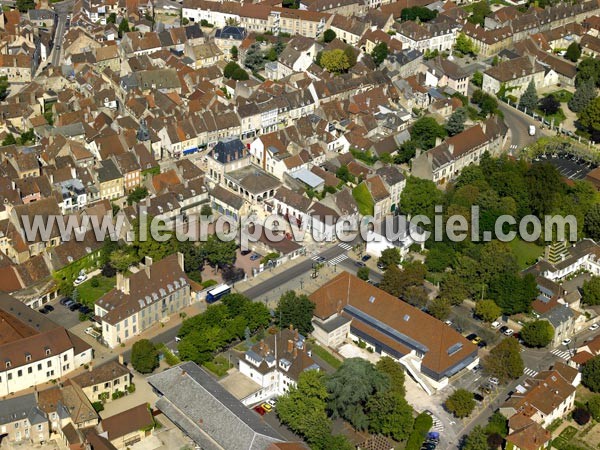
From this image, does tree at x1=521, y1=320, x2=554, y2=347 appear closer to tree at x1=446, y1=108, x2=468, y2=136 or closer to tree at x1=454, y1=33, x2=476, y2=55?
tree at x1=446, y1=108, x2=468, y2=136

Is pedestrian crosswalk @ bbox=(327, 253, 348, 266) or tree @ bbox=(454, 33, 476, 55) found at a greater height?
tree @ bbox=(454, 33, 476, 55)

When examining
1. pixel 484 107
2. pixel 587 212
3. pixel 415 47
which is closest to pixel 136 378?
pixel 587 212

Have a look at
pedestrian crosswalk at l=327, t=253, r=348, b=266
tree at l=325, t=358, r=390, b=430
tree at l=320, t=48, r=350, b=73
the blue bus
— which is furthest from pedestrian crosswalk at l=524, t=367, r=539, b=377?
tree at l=320, t=48, r=350, b=73

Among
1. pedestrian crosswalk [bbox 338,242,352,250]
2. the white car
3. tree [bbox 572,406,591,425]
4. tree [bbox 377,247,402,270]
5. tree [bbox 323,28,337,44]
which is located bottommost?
tree [bbox 572,406,591,425]

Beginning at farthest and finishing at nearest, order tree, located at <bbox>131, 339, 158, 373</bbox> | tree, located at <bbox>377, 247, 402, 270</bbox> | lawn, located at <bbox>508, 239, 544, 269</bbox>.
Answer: lawn, located at <bbox>508, 239, 544, 269</bbox>, tree, located at <bbox>377, 247, 402, 270</bbox>, tree, located at <bbox>131, 339, 158, 373</bbox>

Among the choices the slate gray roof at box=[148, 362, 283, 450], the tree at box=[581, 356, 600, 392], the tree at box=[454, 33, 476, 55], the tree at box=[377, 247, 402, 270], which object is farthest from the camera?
the tree at box=[454, 33, 476, 55]

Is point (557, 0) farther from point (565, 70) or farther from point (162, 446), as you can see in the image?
point (162, 446)

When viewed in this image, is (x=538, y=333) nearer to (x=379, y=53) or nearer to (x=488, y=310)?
(x=488, y=310)

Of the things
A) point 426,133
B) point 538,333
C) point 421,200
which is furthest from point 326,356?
point 426,133
